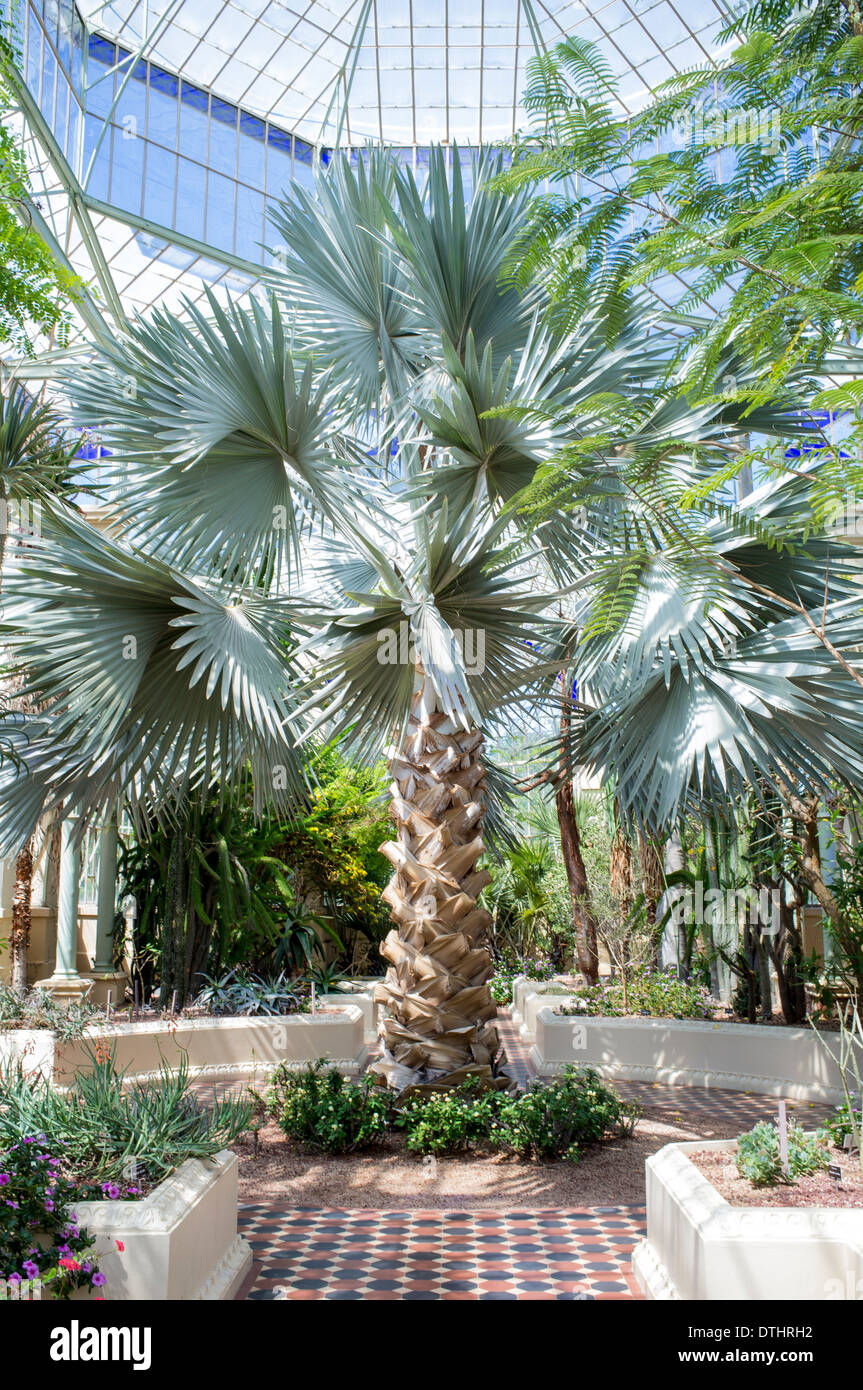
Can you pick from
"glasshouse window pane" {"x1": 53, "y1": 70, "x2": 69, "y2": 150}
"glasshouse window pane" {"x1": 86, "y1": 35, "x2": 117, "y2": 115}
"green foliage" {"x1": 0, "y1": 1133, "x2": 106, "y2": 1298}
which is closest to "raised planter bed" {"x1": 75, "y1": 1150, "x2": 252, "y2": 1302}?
"green foliage" {"x1": 0, "y1": 1133, "x2": 106, "y2": 1298}

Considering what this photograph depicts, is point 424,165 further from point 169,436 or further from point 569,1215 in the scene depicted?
point 569,1215

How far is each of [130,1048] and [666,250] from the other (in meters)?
7.55

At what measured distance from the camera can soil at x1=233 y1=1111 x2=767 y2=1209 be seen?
19.3 ft

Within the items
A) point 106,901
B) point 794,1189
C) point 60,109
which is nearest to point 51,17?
point 60,109

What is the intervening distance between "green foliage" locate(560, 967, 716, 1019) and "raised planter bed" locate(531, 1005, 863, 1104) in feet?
1.10

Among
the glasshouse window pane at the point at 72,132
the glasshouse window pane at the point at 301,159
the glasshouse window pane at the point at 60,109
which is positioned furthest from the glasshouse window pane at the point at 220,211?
the glasshouse window pane at the point at 60,109

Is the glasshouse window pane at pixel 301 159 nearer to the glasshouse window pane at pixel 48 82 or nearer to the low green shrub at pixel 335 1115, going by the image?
the glasshouse window pane at pixel 48 82

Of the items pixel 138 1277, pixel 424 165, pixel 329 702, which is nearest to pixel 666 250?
pixel 138 1277

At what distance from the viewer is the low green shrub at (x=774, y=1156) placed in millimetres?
4496

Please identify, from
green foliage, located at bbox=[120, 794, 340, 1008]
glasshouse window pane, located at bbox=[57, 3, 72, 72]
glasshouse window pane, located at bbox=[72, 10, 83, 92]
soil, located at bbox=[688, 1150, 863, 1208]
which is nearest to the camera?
soil, located at bbox=[688, 1150, 863, 1208]

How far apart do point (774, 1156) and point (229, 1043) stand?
5.90 m

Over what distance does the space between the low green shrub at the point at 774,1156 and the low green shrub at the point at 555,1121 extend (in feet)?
5.62

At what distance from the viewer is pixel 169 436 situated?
603cm

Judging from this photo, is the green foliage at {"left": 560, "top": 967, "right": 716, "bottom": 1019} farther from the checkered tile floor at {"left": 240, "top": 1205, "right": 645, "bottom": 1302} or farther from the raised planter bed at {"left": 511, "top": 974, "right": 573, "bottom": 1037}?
the checkered tile floor at {"left": 240, "top": 1205, "right": 645, "bottom": 1302}
